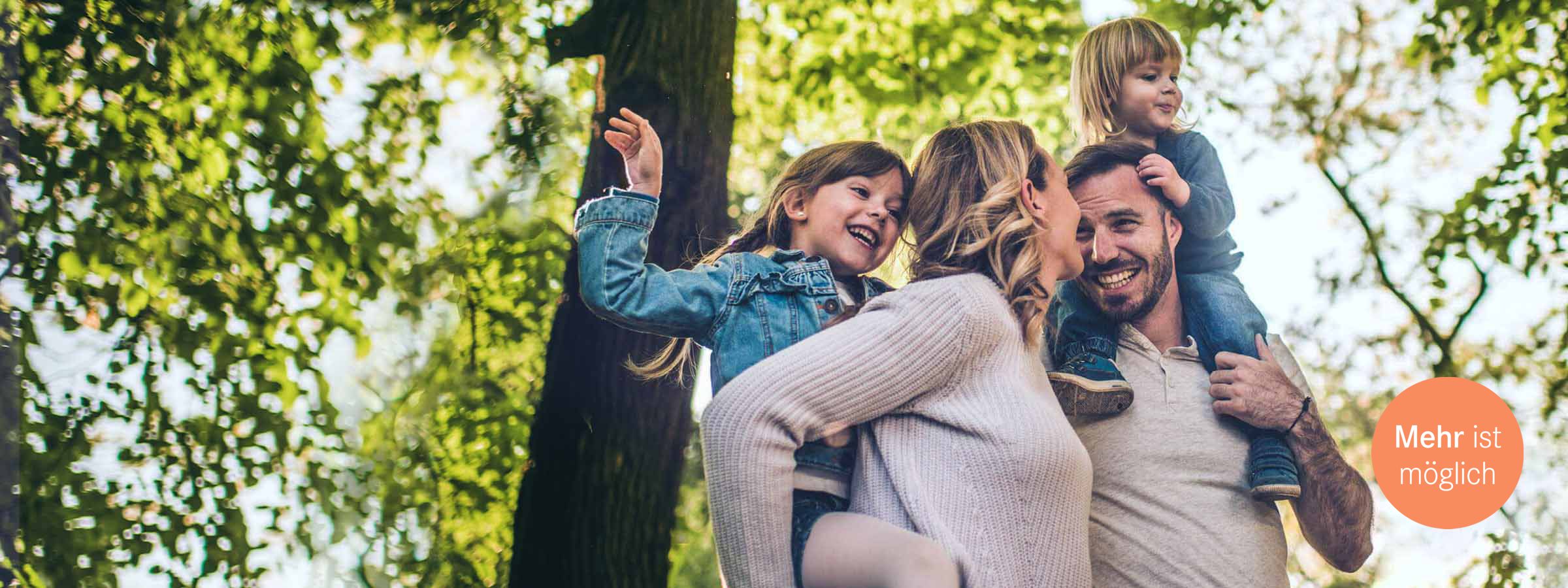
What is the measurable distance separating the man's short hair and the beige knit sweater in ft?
3.52

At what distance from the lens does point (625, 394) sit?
12.8ft

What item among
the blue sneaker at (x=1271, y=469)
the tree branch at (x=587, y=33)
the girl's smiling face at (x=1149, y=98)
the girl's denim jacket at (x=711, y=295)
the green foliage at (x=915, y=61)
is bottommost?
the blue sneaker at (x=1271, y=469)

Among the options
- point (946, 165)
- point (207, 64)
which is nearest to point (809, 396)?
point (946, 165)

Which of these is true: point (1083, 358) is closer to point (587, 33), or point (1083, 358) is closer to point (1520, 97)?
point (587, 33)

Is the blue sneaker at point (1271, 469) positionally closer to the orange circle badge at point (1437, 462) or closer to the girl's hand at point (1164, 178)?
the girl's hand at point (1164, 178)

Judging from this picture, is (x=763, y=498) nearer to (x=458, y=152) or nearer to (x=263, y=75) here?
(x=263, y=75)

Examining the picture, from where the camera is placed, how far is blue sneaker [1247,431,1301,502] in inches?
118

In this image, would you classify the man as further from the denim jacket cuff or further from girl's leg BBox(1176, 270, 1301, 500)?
the denim jacket cuff

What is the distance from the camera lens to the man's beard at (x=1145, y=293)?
328 cm

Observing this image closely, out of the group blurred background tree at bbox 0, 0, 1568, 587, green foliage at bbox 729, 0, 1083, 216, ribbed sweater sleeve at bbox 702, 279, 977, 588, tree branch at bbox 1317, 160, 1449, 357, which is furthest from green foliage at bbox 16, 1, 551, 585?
tree branch at bbox 1317, 160, 1449, 357

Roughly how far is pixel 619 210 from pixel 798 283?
41cm

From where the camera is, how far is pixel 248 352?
17.3ft

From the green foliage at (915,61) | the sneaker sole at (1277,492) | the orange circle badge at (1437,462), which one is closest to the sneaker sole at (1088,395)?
the sneaker sole at (1277,492)

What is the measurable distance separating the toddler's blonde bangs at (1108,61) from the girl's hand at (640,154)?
148 centimetres
